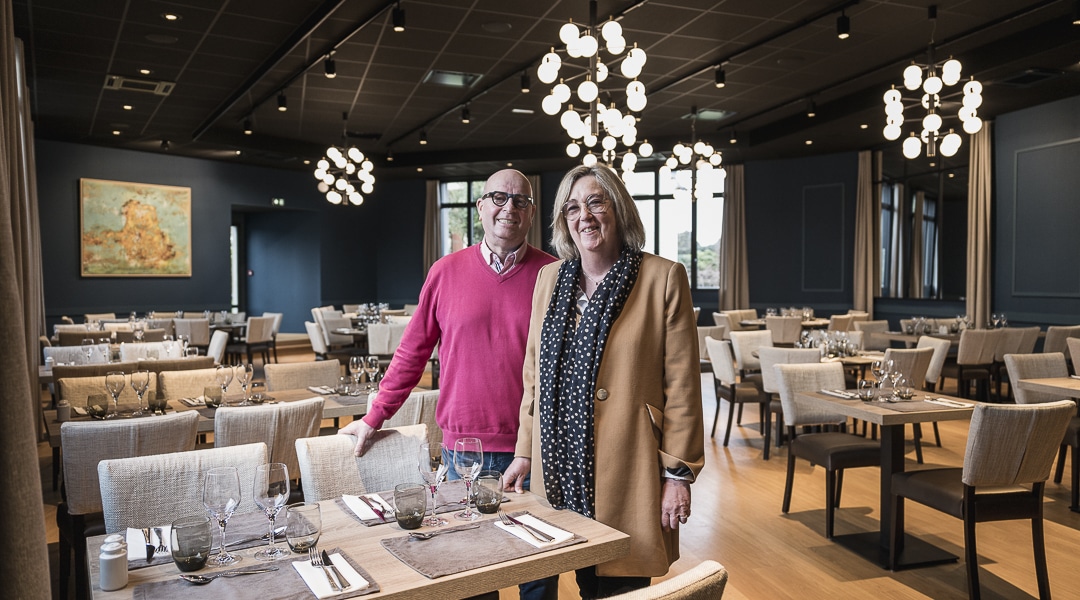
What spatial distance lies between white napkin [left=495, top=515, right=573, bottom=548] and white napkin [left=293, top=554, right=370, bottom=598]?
0.44 meters

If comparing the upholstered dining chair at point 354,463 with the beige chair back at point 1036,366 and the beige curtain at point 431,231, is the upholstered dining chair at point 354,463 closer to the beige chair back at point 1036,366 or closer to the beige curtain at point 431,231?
the beige chair back at point 1036,366

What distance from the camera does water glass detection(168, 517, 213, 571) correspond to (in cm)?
181

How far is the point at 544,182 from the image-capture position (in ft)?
53.7

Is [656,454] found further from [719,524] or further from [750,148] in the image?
[750,148]

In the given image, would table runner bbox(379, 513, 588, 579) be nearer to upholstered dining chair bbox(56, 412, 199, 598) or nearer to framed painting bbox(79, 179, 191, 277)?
upholstered dining chair bbox(56, 412, 199, 598)

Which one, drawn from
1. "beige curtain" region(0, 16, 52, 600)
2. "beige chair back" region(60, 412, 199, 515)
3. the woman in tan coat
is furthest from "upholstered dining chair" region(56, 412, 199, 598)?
"beige curtain" region(0, 16, 52, 600)

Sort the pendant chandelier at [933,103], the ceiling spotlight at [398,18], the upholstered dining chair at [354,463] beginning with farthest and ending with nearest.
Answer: the ceiling spotlight at [398,18] < the pendant chandelier at [933,103] < the upholstered dining chair at [354,463]

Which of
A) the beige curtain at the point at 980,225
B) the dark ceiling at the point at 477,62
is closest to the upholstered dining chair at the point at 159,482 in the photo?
the dark ceiling at the point at 477,62

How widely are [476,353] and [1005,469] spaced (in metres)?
2.55

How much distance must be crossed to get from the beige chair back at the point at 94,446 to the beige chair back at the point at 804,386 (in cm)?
365

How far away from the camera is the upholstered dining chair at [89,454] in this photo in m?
3.15

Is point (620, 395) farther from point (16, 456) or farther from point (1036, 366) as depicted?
point (1036, 366)

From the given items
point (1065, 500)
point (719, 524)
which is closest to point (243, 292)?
point (719, 524)

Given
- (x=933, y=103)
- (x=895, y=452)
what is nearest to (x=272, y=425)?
(x=895, y=452)
